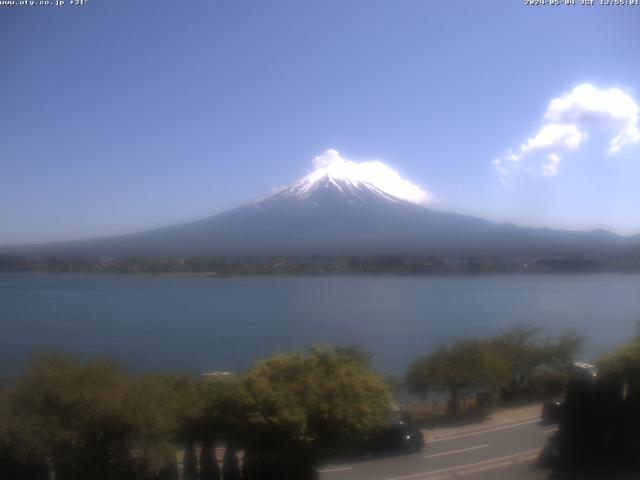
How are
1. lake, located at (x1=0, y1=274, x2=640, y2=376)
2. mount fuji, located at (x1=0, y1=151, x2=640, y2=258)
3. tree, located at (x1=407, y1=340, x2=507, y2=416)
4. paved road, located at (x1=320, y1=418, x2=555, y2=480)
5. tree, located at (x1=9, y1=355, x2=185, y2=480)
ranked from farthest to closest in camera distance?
mount fuji, located at (x1=0, y1=151, x2=640, y2=258)
lake, located at (x1=0, y1=274, x2=640, y2=376)
tree, located at (x1=407, y1=340, x2=507, y2=416)
paved road, located at (x1=320, y1=418, x2=555, y2=480)
tree, located at (x1=9, y1=355, x2=185, y2=480)

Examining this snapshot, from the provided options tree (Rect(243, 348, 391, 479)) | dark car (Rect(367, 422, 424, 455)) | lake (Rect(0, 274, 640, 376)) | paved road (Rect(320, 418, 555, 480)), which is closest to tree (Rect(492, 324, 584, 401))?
lake (Rect(0, 274, 640, 376))

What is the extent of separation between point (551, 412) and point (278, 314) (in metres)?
17.1

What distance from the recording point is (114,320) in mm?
20516

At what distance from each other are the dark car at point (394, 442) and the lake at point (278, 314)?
1.54 meters

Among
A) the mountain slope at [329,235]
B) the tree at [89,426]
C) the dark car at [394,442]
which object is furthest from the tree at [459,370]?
the mountain slope at [329,235]

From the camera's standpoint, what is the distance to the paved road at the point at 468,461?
6.22m

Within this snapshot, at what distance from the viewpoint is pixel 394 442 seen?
6.95 meters

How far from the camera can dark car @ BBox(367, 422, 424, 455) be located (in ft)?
22.7

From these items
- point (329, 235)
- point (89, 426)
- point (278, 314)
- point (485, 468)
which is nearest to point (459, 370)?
point (485, 468)

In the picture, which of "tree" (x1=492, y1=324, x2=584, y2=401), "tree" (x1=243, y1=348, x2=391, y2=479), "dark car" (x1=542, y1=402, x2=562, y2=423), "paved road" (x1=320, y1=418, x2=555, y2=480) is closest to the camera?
"tree" (x1=243, y1=348, x2=391, y2=479)

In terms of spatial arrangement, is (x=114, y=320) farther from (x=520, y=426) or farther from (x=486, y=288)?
(x=486, y=288)

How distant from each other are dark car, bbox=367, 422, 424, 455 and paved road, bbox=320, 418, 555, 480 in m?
0.11

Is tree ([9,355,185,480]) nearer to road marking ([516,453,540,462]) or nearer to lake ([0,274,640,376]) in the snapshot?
lake ([0,274,640,376])

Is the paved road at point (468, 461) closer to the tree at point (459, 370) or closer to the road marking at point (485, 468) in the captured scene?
the road marking at point (485, 468)
